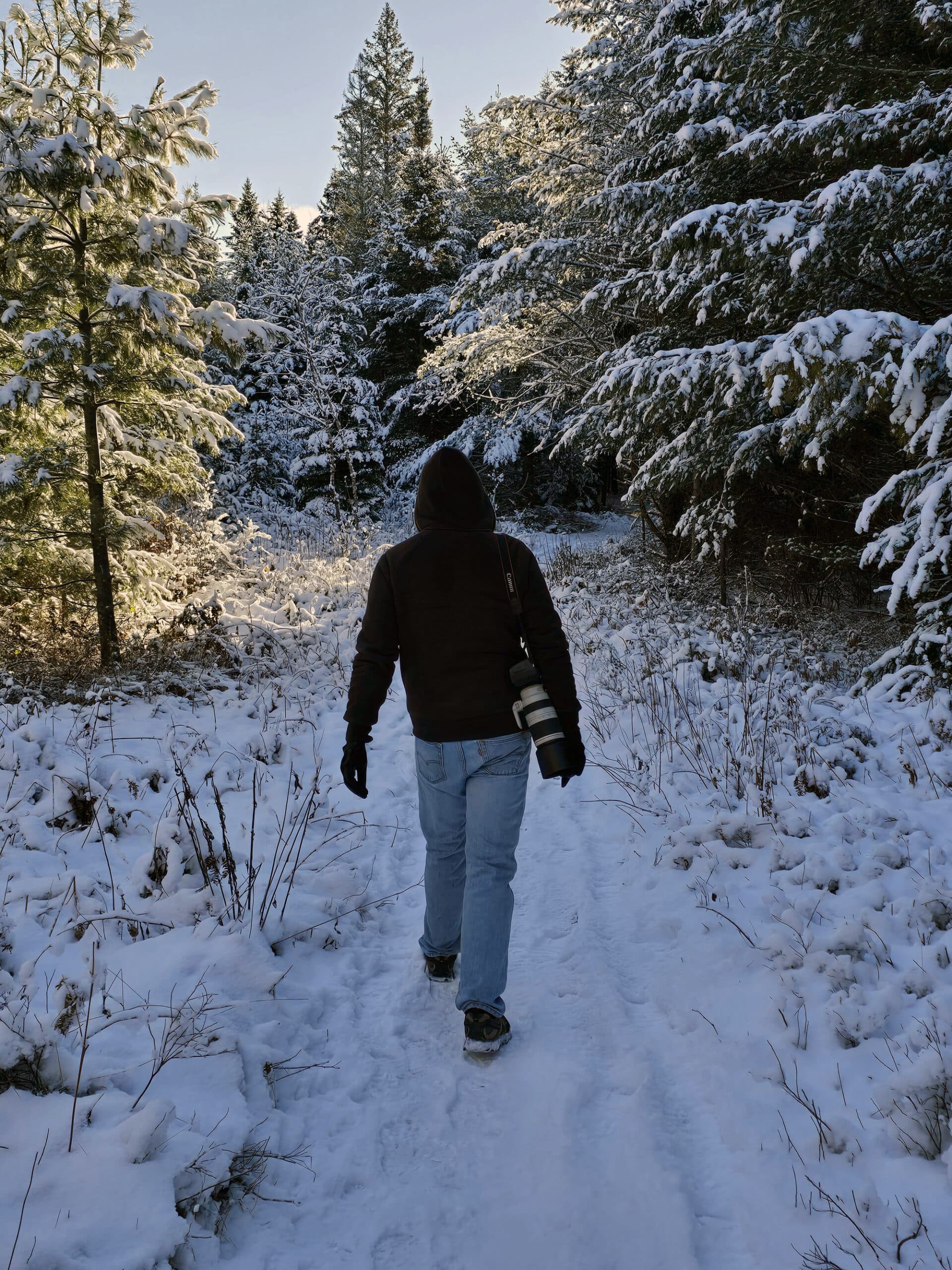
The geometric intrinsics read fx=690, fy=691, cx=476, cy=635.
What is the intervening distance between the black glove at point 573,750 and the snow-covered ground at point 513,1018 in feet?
3.68

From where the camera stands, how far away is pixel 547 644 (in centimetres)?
297

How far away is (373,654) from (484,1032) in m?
1.64

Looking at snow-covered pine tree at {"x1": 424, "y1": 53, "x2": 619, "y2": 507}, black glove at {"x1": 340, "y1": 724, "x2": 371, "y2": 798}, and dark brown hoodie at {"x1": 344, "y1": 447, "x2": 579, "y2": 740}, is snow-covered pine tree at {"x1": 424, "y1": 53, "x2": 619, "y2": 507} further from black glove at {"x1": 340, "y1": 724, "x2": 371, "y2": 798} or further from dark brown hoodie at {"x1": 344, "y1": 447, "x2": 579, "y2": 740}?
black glove at {"x1": 340, "y1": 724, "x2": 371, "y2": 798}

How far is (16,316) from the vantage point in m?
6.47

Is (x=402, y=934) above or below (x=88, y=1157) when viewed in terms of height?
below

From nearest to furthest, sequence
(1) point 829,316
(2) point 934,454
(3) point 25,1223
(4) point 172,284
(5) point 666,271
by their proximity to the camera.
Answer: (3) point 25,1223 < (2) point 934,454 < (1) point 829,316 < (4) point 172,284 < (5) point 666,271

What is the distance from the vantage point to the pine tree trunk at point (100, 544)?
6918mm

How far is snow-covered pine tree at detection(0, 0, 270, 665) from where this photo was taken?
639cm

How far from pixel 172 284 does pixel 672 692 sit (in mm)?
6597

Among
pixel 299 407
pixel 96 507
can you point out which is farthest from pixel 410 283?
pixel 96 507

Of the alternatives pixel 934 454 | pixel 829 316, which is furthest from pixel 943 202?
pixel 934 454

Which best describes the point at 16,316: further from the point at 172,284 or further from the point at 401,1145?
the point at 401,1145

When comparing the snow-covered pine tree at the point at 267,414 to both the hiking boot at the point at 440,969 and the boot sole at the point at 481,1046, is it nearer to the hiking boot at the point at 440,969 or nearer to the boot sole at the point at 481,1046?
the hiking boot at the point at 440,969

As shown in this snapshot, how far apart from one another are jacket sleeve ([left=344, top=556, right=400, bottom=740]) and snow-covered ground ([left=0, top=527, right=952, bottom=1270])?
84 cm
